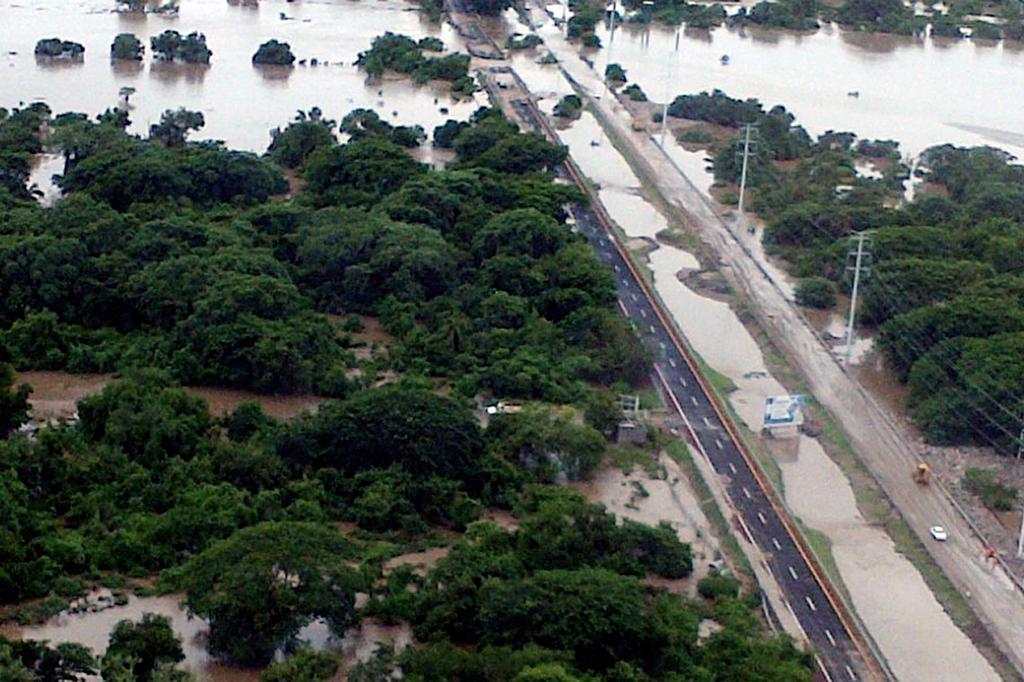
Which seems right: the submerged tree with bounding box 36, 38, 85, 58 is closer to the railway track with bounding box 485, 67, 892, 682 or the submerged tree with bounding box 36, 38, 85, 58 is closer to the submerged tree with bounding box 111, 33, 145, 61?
the submerged tree with bounding box 111, 33, 145, 61

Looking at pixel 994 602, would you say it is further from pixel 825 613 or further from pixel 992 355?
pixel 992 355

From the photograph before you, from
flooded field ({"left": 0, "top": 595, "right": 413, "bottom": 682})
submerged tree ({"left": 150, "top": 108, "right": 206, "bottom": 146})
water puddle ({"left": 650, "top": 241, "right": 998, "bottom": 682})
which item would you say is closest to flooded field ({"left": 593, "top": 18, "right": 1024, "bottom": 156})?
submerged tree ({"left": 150, "top": 108, "right": 206, "bottom": 146})

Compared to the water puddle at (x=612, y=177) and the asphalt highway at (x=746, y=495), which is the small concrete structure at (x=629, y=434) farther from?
the water puddle at (x=612, y=177)

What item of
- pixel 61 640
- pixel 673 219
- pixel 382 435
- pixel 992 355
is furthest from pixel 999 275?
pixel 61 640

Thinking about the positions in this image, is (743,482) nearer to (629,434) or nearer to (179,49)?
(629,434)

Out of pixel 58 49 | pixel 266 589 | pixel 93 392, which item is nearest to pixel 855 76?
pixel 58 49

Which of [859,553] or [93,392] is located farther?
[93,392]
